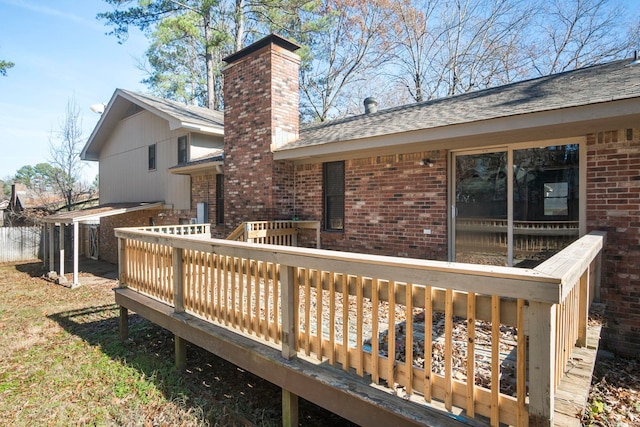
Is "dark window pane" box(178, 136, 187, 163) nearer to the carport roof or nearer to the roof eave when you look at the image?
the carport roof

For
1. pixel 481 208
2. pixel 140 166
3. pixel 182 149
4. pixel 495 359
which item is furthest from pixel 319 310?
pixel 140 166

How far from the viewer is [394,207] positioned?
6.41 metres

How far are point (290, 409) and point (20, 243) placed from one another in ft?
60.3

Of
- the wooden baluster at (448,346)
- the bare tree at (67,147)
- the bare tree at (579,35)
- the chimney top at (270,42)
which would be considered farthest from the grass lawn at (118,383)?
the bare tree at (579,35)

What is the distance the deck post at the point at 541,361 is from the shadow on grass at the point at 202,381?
203 cm

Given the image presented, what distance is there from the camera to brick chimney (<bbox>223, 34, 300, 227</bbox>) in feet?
26.3

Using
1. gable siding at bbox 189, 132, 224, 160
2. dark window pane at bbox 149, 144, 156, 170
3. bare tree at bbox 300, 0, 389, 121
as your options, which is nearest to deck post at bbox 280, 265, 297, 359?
Answer: gable siding at bbox 189, 132, 224, 160

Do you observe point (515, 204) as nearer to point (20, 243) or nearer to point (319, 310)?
point (319, 310)

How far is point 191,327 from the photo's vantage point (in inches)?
155

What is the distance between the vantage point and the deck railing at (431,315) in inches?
68.5

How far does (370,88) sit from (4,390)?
19739 millimetres

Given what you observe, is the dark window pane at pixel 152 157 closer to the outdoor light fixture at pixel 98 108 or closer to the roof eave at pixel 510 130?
the outdoor light fixture at pixel 98 108

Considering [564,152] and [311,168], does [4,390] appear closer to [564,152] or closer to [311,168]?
[311,168]

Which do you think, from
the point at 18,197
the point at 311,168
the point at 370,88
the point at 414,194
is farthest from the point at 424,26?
the point at 18,197
